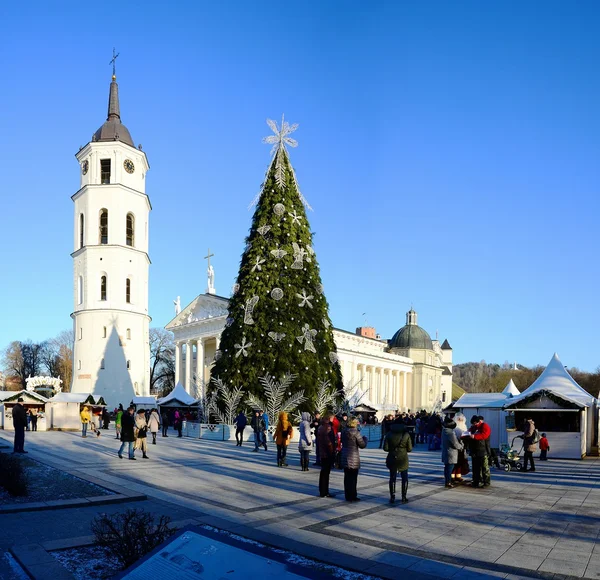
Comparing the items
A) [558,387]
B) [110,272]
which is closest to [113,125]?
[110,272]

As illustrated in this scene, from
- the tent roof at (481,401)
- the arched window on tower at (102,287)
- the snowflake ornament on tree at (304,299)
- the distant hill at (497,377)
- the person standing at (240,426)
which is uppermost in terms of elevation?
the arched window on tower at (102,287)

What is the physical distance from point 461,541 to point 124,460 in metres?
12.3

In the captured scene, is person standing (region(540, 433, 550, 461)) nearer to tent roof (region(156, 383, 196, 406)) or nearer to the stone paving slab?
the stone paving slab

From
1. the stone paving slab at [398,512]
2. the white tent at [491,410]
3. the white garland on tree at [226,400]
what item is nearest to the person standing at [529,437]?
the stone paving slab at [398,512]

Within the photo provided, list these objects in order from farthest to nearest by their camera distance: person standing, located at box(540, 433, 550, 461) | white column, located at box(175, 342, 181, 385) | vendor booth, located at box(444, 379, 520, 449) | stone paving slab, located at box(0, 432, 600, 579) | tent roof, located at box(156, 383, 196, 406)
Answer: white column, located at box(175, 342, 181, 385), tent roof, located at box(156, 383, 196, 406), vendor booth, located at box(444, 379, 520, 449), person standing, located at box(540, 433, 550, 461), stone paving slab, located at box(0, 432, 600, 579)

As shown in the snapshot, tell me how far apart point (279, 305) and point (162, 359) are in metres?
63.5

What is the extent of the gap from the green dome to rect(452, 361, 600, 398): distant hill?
14.6 meters

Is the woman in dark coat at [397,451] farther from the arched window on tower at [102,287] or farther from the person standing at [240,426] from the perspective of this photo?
the arched window on tower at [102,287]

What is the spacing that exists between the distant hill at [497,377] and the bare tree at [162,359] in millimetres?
52528

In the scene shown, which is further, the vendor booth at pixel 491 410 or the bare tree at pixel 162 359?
the bare tree at pixel 162 359

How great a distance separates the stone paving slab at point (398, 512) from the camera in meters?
7.38

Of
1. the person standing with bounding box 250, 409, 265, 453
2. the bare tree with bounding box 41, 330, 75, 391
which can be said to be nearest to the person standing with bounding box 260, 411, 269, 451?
the person standing with bounding box 250, 409, 265, 453

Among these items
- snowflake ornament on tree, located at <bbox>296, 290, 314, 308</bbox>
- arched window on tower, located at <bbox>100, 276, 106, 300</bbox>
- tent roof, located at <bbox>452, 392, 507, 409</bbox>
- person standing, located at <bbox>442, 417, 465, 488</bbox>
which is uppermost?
arched window on tower, located at <bbox>100, 276, 106, 300</bbox>

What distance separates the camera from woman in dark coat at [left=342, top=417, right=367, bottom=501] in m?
11.3
